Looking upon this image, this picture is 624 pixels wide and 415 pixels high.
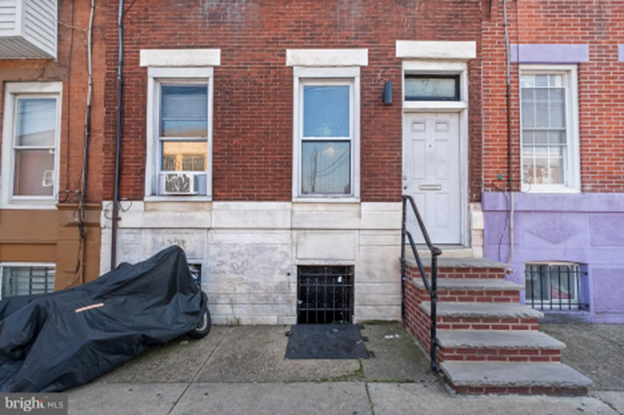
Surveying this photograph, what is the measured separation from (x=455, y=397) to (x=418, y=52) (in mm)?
4733

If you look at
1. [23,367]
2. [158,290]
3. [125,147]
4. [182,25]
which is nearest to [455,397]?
[158,290]

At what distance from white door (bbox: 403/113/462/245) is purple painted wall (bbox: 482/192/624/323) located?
1.78ft

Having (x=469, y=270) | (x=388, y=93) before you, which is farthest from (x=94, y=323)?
(x=388, y=93)

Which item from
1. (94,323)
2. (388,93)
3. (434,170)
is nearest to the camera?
(94,323)

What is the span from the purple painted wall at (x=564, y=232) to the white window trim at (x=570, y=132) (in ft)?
0.68

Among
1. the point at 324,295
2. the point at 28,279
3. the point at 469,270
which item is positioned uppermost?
the point at 469,270

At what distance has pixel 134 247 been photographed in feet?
18.0

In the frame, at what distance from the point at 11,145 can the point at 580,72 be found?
925 cm

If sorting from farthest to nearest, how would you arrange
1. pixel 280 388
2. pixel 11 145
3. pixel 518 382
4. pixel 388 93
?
pixel 11 145 < pixel 388 93 < pixel 280 388 < pixel 518 382

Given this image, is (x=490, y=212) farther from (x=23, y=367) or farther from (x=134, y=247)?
(x=23, y=367)

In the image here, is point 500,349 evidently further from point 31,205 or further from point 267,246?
point 31,205

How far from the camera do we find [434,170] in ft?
18.9

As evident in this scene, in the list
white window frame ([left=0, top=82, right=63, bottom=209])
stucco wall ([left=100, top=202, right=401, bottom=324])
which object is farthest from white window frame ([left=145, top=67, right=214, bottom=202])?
white window frame ([left=0, top=82, right=63, bottom=209])

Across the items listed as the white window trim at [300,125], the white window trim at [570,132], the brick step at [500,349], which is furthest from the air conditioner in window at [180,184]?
the white window trim at [570,132]
